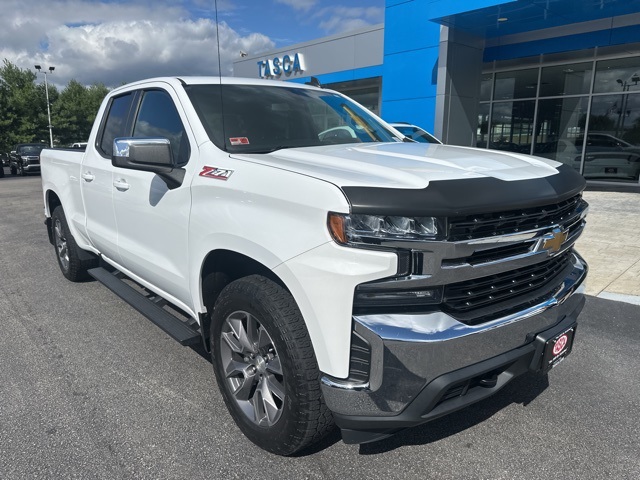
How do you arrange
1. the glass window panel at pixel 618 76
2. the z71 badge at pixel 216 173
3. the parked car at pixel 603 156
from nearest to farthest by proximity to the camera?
the z71 badge at pixel 216 173 → the glass window panel at pixel 618 76 → the parked car at pixel 603 156

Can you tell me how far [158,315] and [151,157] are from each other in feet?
3.70

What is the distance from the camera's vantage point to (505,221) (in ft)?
6.79

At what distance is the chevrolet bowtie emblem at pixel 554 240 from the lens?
227cm

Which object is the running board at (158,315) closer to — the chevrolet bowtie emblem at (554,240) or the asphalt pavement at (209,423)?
the asphalt pavement at (209,423)

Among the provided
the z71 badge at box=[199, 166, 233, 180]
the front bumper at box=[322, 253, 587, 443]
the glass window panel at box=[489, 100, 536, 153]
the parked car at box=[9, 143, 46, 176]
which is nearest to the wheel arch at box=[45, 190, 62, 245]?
the z71 badge at box=[199, 166, 233, 180]

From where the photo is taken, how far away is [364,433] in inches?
81.0

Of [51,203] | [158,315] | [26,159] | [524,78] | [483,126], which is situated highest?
[524,78]

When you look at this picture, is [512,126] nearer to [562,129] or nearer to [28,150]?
[562,129]

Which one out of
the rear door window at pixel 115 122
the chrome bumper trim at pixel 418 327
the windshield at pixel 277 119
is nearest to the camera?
the chrome bumper trim at pixel 418 327

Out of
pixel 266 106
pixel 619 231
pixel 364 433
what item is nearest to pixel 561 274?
pixel 364 433

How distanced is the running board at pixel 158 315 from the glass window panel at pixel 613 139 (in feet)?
47.3

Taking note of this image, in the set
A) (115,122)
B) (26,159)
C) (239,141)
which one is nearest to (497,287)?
(239,141)

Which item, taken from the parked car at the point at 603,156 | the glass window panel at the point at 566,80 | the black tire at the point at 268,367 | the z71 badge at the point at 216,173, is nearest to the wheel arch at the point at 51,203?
the z71 badge at the point at 216,173

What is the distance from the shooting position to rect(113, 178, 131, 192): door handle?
3.51 m
